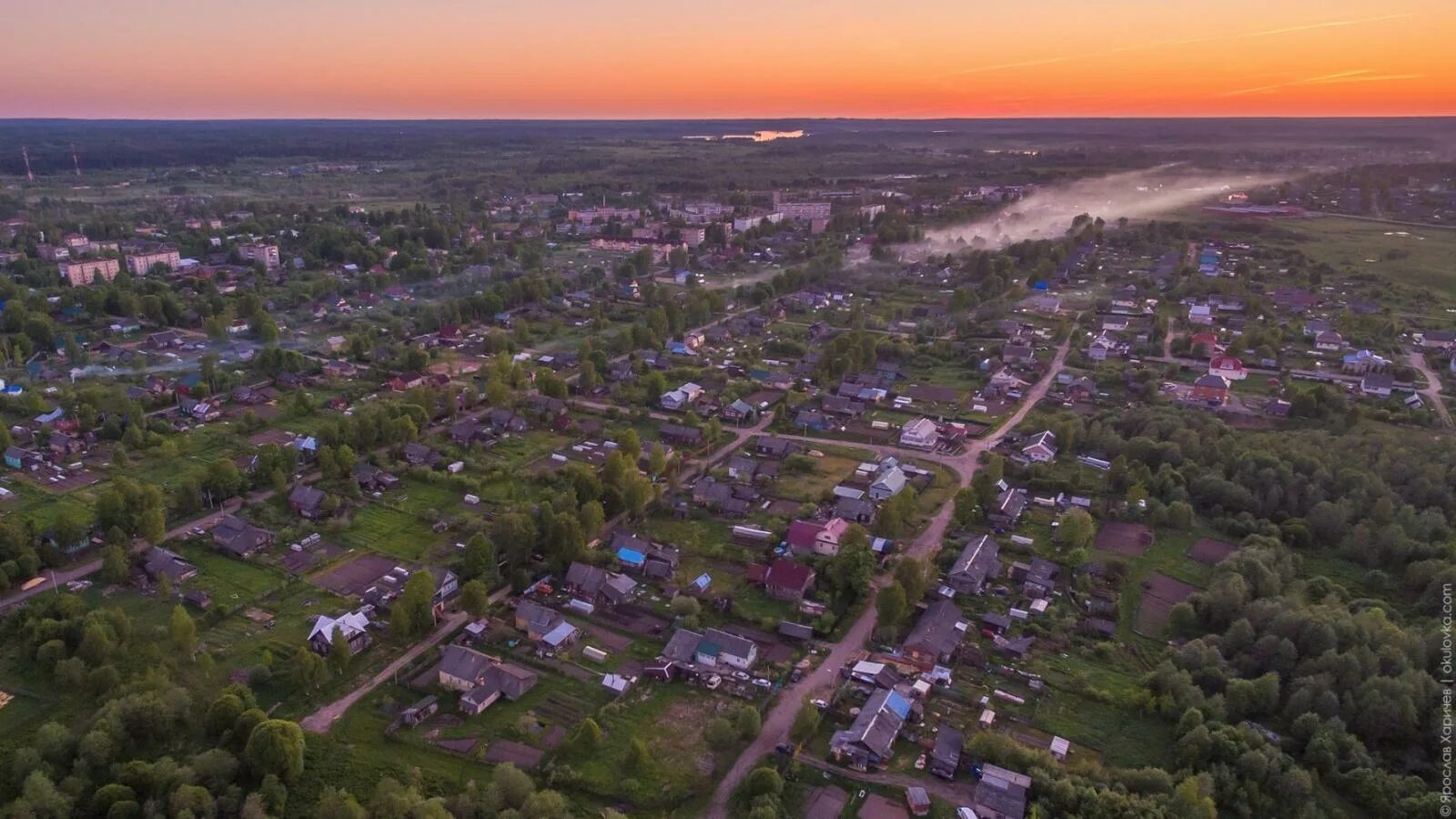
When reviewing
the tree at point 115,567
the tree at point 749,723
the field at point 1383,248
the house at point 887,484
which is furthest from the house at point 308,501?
the field at point 1383,248

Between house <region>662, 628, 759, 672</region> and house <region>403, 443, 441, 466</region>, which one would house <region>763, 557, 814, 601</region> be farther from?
house <region>403, 443, 441, 466</region>

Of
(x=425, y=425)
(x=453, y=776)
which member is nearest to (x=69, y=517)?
(x=425, y=425)

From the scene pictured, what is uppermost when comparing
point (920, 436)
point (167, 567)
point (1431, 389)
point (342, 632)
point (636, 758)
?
point (1431, 389)

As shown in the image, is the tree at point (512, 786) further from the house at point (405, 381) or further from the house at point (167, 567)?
the house at point (405, 381)

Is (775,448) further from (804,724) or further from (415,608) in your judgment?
(804,724)

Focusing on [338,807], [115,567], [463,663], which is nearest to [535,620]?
[463,663]

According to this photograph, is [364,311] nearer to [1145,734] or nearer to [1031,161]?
[1145,734]

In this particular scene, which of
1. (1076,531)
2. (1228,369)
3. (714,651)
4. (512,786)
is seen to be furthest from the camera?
(1228,369)
